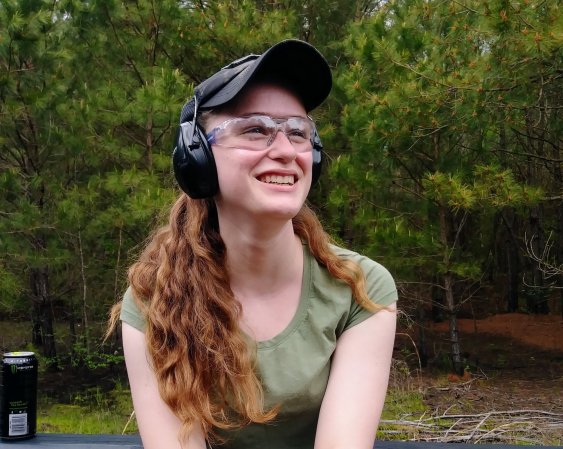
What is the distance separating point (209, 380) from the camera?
121 cm

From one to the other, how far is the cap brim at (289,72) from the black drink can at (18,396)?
77cm

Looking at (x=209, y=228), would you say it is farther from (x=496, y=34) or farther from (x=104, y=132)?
(x=104, y=132)

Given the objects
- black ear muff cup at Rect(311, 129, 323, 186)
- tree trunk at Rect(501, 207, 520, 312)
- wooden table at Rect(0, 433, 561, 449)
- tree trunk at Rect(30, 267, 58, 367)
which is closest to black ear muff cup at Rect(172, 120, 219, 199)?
black ear muff cup at Rect(311, 129, 323, 186)

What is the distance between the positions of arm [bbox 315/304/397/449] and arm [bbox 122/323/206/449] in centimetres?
25

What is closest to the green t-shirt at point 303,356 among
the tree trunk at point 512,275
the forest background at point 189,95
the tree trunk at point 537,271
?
the forest background at point 189,95

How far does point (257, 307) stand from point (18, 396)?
64 centimetres

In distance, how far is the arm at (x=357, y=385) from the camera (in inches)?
45.6

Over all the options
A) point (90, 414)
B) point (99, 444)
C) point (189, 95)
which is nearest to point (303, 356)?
point (99, 444)

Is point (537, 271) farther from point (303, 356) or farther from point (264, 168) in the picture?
point (264, 168)

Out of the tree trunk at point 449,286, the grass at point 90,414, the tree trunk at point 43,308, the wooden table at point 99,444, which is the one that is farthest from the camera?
the tree trunk at point 43,308

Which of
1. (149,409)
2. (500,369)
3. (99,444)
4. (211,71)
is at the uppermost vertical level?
(211,71)

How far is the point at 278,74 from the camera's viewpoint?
1.18 meters

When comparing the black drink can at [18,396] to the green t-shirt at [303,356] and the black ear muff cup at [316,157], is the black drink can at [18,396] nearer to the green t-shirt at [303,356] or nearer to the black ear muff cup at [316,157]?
the green t-shirt at [303,356]

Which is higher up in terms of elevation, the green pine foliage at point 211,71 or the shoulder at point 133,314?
the green pine foliage at point 211,71
